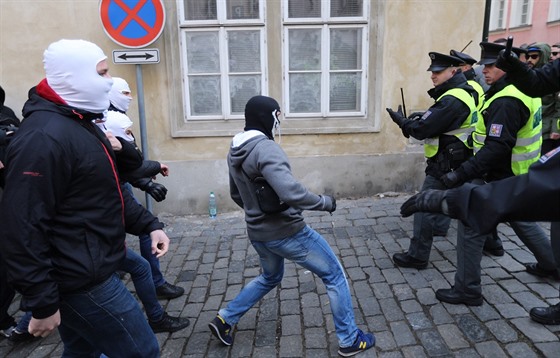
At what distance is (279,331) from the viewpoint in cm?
A: 334

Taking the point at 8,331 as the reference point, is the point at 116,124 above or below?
above

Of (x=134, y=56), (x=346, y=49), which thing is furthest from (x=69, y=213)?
(x=346, y=49)

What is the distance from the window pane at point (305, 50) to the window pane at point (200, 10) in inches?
44.4

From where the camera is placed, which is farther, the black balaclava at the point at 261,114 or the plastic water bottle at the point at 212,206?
the plastic water bottle at the point at 212,206

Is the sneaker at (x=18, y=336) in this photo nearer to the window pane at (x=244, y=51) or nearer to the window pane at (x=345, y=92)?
the window pane at (x=244, y=51)

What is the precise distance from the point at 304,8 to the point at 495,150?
145 inches

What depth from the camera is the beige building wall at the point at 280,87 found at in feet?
18.8

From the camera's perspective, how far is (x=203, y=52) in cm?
609

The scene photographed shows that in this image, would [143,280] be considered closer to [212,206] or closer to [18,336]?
[18,336]

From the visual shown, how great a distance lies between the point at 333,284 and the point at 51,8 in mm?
5263

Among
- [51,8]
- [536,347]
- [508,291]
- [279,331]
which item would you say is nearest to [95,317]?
[279,331]

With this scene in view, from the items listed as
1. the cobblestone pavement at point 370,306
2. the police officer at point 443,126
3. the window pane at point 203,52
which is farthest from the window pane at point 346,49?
the cobblestone pavement at point 370,306

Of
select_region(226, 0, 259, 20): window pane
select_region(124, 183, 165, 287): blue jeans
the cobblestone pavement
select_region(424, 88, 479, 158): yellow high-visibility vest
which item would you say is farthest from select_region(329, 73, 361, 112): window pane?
select_region(124, 183, 165, 287): blue jeans

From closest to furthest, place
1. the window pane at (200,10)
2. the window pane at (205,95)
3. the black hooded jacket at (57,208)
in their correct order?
1. the black hooded jacket at (57,208)
2. the window pane at (200,10)
3. the window pane at (205,95)
